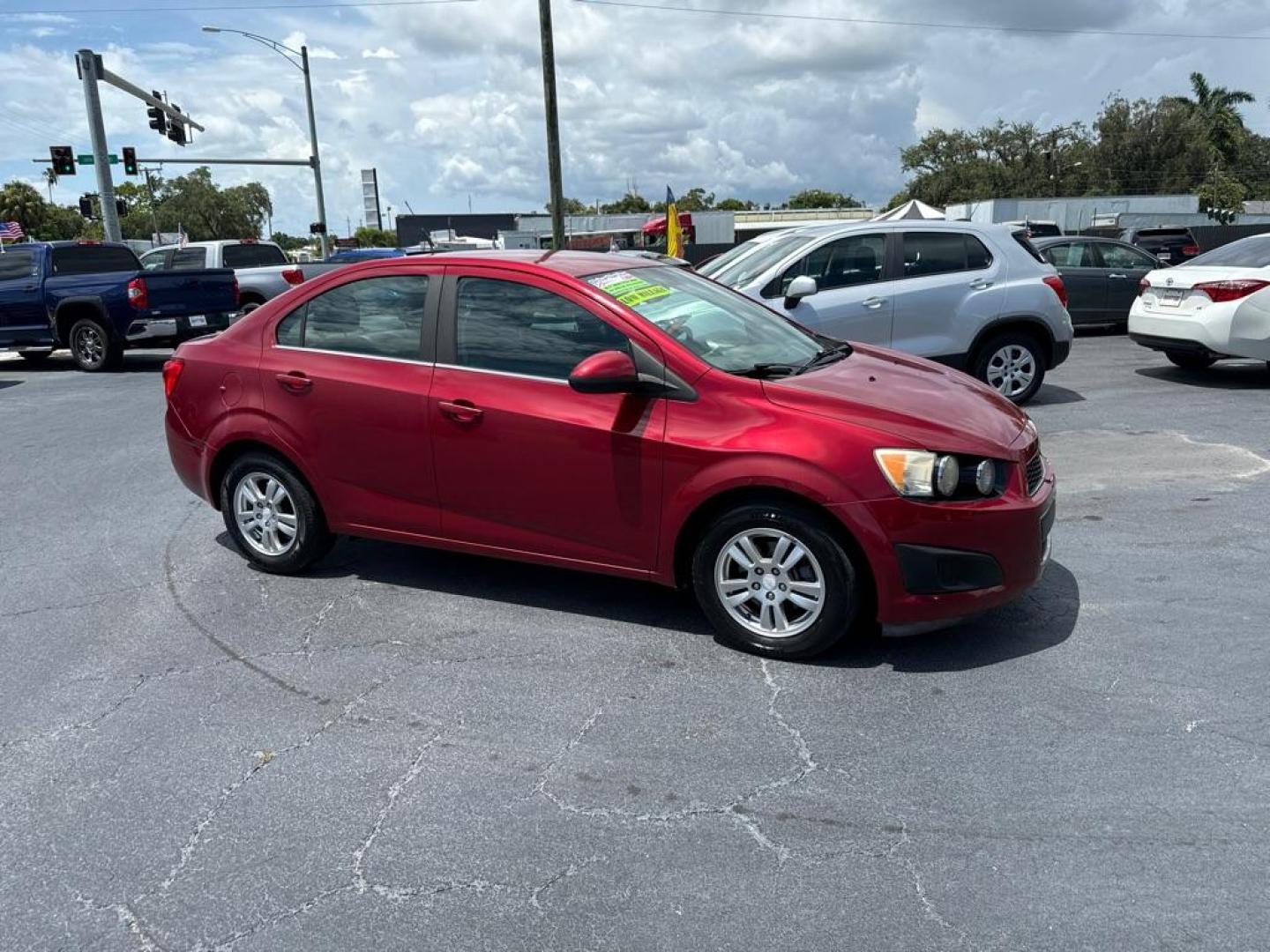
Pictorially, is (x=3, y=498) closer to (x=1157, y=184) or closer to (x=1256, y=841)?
(x=1256, y=841)

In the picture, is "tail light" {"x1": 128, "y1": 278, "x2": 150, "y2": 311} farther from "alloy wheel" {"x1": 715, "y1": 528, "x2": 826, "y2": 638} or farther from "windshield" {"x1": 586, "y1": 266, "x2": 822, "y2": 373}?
"alloy wheel" {"x1": 715, "y1": 528, "x2": 826, "y2": 638}

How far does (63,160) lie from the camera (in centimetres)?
2956

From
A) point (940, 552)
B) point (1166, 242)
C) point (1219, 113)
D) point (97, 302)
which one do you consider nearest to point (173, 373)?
point (940, 552)

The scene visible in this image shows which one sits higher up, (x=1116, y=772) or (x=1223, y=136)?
(x=1223, y=136)

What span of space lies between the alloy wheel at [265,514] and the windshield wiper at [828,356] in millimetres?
2693

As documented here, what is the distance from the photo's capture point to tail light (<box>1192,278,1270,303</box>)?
998 centimetres

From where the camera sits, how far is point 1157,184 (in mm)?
73000

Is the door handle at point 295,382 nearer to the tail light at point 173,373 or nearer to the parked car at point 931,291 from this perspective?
the tail light at point 173,373

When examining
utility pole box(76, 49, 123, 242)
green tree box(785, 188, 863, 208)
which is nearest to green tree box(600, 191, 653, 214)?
green tree box(785, 188, 863, 208)

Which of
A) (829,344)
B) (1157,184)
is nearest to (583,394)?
(829,344)

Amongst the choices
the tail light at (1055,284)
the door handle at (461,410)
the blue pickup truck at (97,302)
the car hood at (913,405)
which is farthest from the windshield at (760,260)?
the blue pickup truck at (97,302)

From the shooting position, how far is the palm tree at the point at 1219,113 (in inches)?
2881

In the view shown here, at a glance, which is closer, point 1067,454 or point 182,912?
point 182,912

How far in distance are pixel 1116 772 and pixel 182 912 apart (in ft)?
9.49
